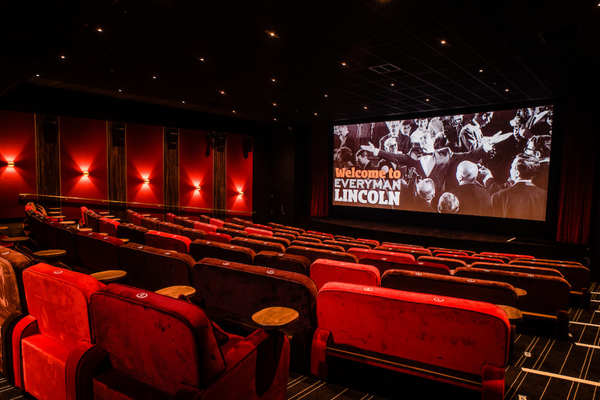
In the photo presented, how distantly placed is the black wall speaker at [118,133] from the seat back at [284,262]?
8979 mm

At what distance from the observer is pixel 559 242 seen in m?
8.31

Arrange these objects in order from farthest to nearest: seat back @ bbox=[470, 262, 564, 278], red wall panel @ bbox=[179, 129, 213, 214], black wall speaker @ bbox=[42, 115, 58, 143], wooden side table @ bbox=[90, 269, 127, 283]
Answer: red wall panel @ bbox=[179, 129, 213, 214] → black wall speaker @ bbox=[42, 115, 58, 143] → seat back @ bbox=[470, 262, 564, 278] → wooden side table @ bbox=[90, 269, 127, 283]

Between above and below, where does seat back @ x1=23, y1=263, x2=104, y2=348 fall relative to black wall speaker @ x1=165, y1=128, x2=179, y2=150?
below

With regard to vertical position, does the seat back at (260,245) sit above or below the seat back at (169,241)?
below

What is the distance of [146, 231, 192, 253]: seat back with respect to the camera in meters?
3.78

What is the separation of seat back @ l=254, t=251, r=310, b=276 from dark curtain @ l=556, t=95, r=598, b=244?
27.8 feet

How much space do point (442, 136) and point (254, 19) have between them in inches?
300

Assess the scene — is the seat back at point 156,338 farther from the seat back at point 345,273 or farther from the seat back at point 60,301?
the seat back at point 345,273

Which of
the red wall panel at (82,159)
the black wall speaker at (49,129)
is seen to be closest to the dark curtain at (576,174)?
the red wall panel at (82,159)

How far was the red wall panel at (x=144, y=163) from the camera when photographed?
10898 millimetres

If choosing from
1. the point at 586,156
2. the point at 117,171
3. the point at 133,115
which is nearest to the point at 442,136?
the point at 586,156

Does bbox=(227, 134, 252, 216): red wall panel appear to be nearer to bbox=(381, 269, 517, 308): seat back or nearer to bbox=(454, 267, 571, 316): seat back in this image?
bbox=(454, 267, 571, 316): seat back

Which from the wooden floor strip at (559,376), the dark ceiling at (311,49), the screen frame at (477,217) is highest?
the dark ceiling at (311,49)

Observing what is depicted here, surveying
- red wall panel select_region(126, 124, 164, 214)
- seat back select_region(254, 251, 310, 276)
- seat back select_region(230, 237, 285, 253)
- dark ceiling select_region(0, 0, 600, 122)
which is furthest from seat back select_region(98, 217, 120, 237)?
red wall panel select_region(126, 124, 164, 214)
